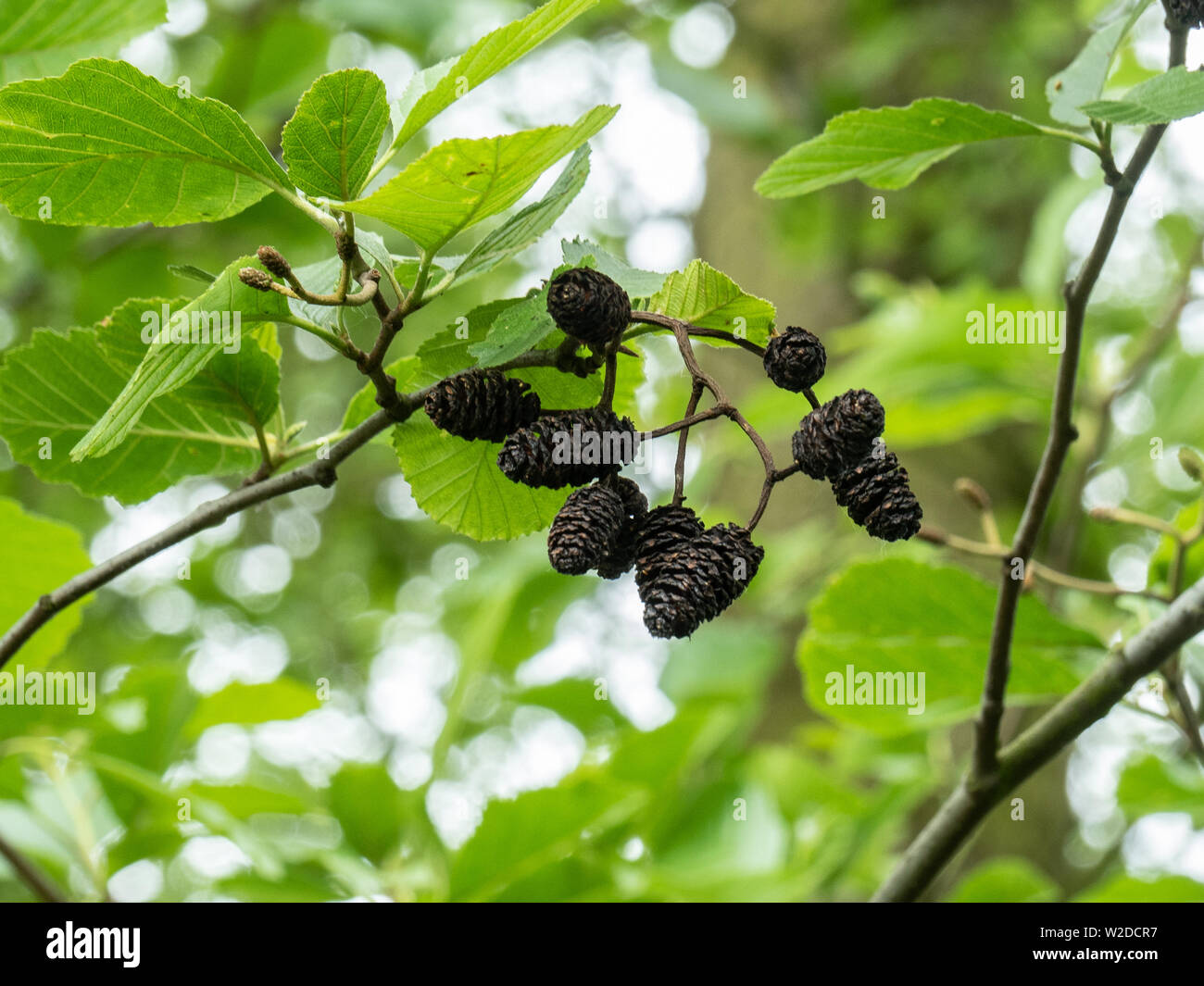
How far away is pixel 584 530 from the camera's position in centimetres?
63

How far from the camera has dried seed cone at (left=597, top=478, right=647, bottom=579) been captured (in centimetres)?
70

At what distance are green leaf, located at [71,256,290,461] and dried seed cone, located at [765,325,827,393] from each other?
1.08ft

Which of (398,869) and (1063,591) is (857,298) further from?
(398,869)

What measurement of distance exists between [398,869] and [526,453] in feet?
4.07

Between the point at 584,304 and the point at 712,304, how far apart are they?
4.3 inches

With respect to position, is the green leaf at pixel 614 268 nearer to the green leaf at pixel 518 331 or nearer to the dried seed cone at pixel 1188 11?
the green leaf at pixel 518 331

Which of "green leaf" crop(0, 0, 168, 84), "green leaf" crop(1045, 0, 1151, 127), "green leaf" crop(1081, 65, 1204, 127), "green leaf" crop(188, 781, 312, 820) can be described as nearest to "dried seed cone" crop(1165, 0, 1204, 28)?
"green leaf" crop(1081, 65, 1204, 127)

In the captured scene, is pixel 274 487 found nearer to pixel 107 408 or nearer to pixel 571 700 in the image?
pixel 107 408

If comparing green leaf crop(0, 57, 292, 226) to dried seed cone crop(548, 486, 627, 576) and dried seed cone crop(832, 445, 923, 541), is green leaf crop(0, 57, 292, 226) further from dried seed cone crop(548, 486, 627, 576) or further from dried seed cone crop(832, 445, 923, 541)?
dried seed cone crop(832, 445, 923, 541)

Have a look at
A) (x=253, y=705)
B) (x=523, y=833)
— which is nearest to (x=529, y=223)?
(x=523, y=833)
